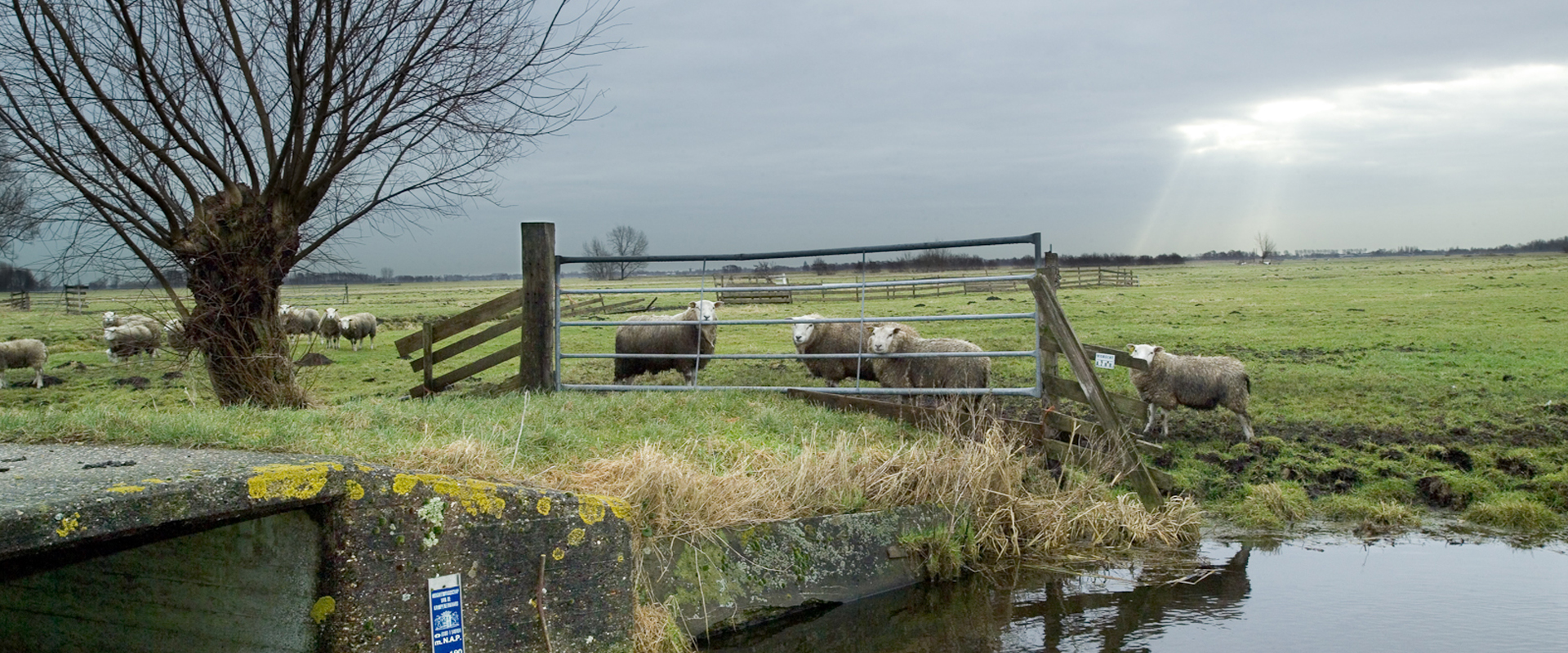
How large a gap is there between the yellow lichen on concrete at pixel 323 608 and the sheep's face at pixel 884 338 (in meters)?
7.61

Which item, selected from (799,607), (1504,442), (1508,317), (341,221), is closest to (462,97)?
(341,221)

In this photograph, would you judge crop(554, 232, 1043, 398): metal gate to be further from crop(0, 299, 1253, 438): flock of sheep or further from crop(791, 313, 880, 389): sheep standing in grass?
crop(791, 313, 880, 389): sheep standing in grass

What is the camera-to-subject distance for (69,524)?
2.93m

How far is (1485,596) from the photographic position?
19.6ft

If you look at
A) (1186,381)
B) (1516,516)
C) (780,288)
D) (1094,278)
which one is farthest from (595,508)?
(1094,278)

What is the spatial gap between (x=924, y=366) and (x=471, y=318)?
4.74 metres

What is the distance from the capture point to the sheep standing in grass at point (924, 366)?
10.8 meters

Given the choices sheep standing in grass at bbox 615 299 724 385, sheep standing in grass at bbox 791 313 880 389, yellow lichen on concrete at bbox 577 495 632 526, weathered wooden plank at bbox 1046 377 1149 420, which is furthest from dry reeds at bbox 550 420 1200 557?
sheep standing in grass at bbox 615 299 724 385

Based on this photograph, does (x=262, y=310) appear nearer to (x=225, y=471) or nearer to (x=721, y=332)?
(x=225, y=471)

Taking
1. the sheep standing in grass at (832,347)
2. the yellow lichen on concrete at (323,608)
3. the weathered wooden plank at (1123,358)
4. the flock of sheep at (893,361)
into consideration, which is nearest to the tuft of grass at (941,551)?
the flock of sheep at (893,361)

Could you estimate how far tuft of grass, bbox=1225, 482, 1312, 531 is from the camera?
781 cm

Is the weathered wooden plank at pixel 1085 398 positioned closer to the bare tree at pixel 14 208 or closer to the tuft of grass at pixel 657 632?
the tuft of grass at pixel 657 632

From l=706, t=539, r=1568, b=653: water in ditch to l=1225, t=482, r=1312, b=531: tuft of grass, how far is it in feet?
2.74

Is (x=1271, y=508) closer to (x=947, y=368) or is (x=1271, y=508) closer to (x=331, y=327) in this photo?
(x=947, y=368)
